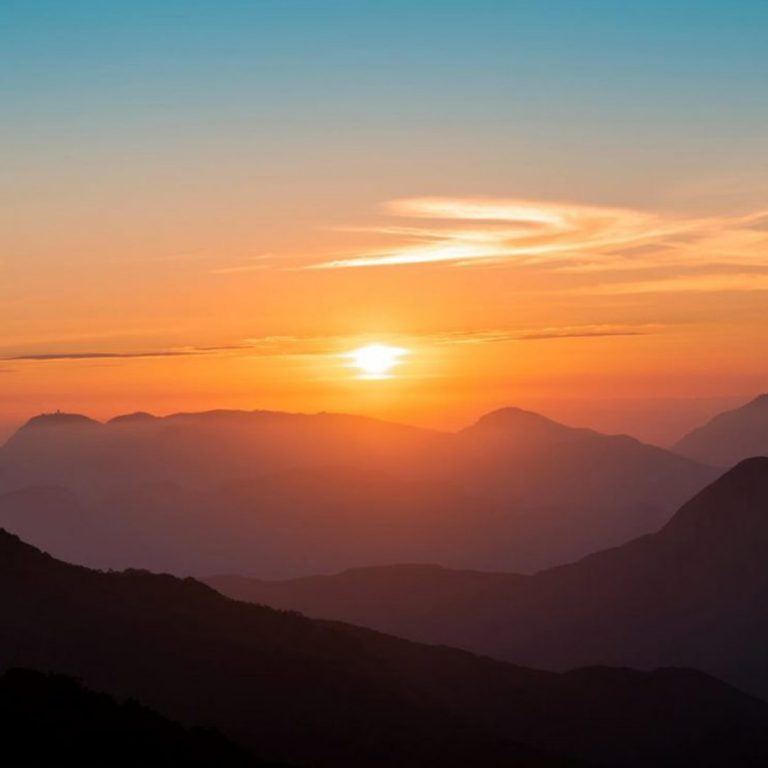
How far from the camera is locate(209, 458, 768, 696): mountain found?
15912cm

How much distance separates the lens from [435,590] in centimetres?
17512

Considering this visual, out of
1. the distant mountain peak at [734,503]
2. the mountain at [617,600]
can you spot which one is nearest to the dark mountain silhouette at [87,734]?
the mountain at [617,600]

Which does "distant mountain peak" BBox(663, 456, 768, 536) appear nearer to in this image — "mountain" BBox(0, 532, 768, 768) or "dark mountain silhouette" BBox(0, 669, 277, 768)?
"mountain" BBox(0, 532, 768, 768)

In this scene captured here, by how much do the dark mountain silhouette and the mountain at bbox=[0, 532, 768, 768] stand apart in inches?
355

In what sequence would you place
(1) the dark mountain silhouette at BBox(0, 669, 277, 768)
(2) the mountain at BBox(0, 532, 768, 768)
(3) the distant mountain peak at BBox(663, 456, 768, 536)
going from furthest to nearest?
1. (3) the distant mountain peak at BBox(663, 456, 768, 536)
2. (2) the mountain at BBox(0, 532, 768, 768)
3. (1) the dark mountain silhouette at BBox(0, 669, 277, 768)

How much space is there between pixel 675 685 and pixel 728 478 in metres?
80.4

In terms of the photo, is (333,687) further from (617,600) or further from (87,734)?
(617,600)

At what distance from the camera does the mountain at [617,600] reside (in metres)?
159

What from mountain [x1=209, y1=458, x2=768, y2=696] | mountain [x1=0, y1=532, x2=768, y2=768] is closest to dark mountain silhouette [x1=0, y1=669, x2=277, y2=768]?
mountain [x1=0, y1=532, x2=768, y2=768]

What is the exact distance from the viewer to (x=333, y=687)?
7481 cm

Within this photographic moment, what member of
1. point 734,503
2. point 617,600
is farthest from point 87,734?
point 734,503

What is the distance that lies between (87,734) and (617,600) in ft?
447

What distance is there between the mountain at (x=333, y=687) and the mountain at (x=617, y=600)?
45123mm

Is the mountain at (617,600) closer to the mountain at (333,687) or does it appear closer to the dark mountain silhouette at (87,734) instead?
the mountain at (333,687)
